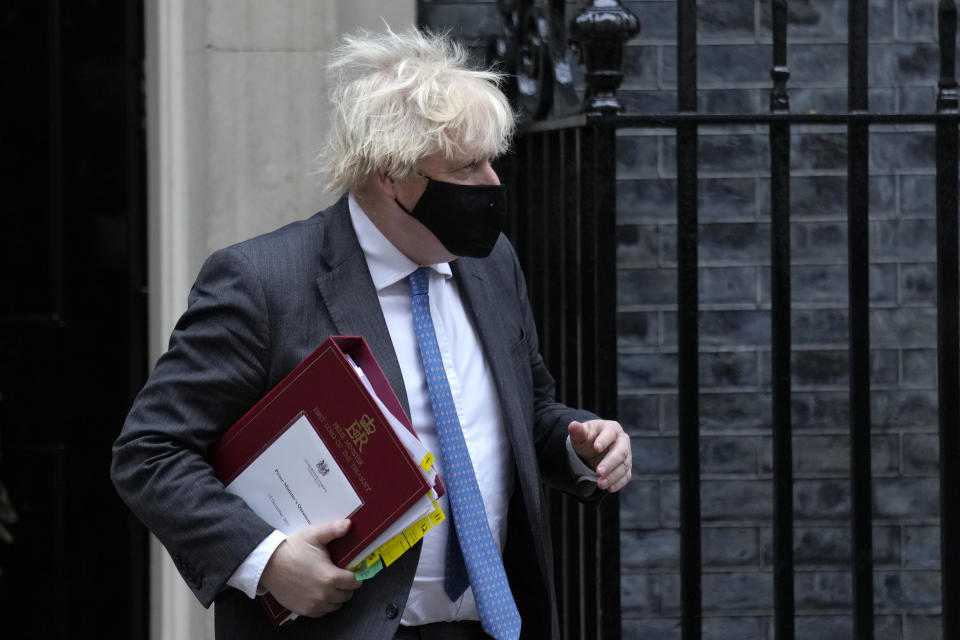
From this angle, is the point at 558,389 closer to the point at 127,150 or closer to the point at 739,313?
the point at 739,313

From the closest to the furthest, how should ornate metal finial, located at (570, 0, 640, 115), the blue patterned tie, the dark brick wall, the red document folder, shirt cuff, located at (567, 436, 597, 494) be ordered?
the red document folder, the blue patterned tie, shirt cuff, located at (567, 436, 597, 494), ornate metal finial, located at (570, 0, 640, 115), the dark brick wall

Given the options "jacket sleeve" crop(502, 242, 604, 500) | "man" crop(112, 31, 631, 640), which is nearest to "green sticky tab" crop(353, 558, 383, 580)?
"man" crop(112, 31, 631, 640)

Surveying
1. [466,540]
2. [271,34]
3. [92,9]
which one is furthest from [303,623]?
[92,9]

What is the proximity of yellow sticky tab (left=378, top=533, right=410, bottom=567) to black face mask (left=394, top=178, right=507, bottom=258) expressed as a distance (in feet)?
1.68

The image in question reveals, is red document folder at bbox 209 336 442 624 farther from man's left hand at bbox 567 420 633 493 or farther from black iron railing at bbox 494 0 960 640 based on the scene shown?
black iron railing at bbox 494 0 960 640

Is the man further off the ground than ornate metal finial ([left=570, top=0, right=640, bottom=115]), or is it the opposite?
ornate metal finial ([left=570, top=0, right=640, bottom=115])

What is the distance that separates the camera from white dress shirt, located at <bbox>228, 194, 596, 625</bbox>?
226 cm

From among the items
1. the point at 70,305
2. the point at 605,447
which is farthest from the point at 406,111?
the point at 70,305

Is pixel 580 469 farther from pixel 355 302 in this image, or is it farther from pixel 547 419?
pixel 355 302

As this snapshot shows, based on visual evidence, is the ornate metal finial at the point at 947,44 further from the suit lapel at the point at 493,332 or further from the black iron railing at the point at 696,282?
the suit lapel at the point at 493,332

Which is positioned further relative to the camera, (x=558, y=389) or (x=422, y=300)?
(x=558, y=389)

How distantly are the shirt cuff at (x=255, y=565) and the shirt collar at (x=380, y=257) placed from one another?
46 centimetres

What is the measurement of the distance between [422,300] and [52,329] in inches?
78.0

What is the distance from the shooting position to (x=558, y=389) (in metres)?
3.24
